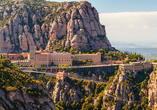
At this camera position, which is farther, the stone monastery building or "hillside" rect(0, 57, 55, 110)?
the stone monastery building

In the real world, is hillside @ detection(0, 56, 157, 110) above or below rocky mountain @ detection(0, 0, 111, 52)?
below

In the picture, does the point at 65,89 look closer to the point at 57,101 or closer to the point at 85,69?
the point at 57,101

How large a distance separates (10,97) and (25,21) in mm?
136132

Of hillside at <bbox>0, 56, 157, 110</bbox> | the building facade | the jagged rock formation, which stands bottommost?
hillside at <bbox>0, 56, 157, 110</bbox>

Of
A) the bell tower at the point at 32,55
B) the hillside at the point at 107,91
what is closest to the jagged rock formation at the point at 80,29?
the bell tower at the point at 32,55

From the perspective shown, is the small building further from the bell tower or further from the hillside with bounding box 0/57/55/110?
the hillside with bounding box 0/57/55/110

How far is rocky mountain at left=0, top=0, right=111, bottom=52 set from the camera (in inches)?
6654

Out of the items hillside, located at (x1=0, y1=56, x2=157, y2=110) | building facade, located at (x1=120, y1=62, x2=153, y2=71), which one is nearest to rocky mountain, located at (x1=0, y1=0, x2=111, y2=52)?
building facade, located at (x1=120, y1=62, x2=153, y2=71)

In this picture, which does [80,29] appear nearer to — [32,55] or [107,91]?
[32,55]

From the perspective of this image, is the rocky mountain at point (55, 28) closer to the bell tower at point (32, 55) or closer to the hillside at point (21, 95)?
the bell tower at point (32, 55)

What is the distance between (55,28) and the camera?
176375 mm

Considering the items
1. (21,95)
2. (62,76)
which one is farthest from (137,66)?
(21,95)

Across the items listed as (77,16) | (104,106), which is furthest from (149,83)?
(77,16)

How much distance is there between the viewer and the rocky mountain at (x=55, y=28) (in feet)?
554
